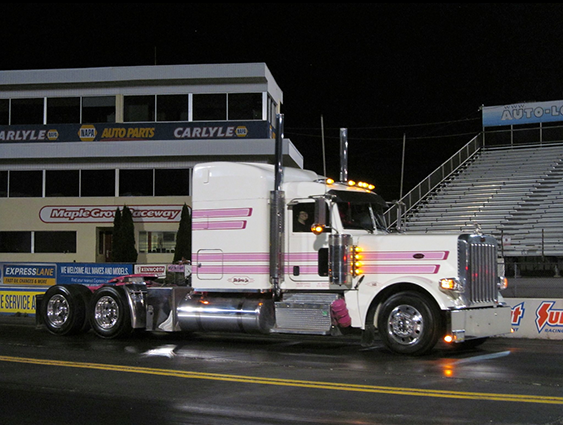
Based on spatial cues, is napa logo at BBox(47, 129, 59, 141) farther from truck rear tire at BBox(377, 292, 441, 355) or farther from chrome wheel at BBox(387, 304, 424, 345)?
chrome wheel at BBox(387, 304, 424, 345)

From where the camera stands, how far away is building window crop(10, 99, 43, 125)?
1454 inches

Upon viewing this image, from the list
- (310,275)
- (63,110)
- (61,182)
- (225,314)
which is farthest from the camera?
(61,182)

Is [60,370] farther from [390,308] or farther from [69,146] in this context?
[69,146]

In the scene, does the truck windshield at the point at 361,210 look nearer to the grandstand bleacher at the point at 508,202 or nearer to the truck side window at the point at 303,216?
the truck side window at the point at 303,216

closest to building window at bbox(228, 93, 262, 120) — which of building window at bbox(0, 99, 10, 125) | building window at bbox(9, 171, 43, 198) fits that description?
building window at bbox(9, 171, 43, 198)

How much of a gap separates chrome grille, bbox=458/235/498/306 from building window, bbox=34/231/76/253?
2704 centimetres

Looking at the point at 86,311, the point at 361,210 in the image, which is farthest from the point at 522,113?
the point at 86,311

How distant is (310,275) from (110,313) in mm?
4568

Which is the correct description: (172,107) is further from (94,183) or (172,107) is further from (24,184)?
(24,184)

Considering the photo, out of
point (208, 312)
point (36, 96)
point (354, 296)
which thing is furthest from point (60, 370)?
point (36, 96)

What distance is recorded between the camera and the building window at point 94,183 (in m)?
36.4

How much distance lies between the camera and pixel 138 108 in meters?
36.1

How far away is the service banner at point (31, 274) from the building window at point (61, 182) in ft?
50.2

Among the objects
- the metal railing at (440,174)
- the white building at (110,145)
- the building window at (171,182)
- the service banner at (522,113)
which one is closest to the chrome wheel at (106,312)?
the white building at (110,145)
